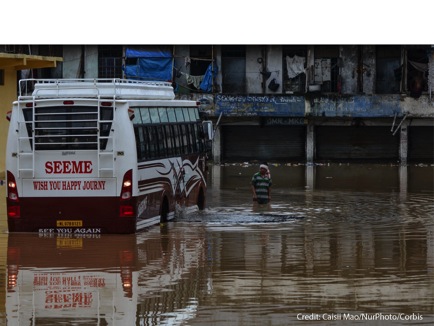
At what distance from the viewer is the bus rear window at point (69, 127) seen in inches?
771

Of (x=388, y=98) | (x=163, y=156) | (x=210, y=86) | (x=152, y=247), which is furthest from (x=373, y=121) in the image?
(x=152, y=247)

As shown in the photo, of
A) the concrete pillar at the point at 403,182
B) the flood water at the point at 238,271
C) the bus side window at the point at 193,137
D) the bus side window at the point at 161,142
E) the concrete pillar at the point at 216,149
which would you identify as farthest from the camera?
the concrete pillar at the point at 216,149

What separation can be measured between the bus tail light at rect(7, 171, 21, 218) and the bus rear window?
2.41 ft

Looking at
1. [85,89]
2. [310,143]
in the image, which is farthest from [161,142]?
[310,143]

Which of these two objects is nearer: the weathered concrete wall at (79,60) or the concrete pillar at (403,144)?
the concrete pillar at (403,144)

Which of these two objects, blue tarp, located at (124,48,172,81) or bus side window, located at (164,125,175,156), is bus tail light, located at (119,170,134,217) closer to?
bus side window, located at (164,125,175,156)

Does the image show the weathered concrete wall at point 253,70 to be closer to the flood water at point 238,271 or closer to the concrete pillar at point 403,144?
the concrete pillar at point 403,144

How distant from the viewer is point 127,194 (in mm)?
19656

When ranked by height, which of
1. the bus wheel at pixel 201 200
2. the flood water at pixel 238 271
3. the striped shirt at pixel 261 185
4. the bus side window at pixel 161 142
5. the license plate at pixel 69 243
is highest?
the bus side window at pixel 161 142

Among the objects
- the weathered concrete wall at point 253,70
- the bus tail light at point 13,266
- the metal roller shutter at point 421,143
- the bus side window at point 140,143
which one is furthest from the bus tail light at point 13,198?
the weathered concrete wall at point 253,70

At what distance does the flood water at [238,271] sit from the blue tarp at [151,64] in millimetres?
30096

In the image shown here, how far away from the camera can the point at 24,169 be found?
1972cm

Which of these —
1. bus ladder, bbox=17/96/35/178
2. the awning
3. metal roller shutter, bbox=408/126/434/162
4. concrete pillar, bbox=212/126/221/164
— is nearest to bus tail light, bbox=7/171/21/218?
bus ladder, bbox=17/96/35/178

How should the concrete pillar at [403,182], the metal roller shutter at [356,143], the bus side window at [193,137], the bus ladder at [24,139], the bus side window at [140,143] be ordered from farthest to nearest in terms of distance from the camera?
the metal roller shutter at [356,143] → the concrete pillar at [403,182] → the bus side window at [193,137] → the bus side window at [140,143] → the bus ladder at [24,139]
